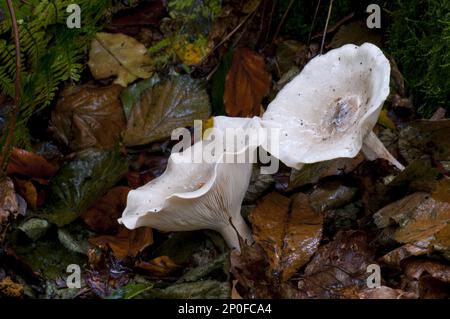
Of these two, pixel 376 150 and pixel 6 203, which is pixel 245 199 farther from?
pixel 6 203

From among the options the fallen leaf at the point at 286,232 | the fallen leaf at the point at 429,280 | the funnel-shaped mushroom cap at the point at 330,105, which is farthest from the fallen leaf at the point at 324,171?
the fallen leaf at the point at 429,280

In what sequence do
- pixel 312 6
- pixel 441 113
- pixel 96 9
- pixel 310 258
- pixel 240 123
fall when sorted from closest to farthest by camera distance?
pixel 310 258
pixel 240 123
pixel 441 113
pixel 96 9
pixel 312 6

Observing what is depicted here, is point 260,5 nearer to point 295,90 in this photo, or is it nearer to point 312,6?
point 312,6

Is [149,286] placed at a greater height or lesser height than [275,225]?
lesser

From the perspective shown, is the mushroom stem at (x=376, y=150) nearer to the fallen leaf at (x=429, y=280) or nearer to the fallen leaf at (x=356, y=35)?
the fallen leaf at (x=429, y=280)

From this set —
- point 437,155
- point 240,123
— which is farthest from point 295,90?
point 437,155

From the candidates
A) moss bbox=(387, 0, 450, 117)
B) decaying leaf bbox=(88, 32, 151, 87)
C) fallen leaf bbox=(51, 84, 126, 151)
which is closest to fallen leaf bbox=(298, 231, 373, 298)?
moss bbox=(387, 0, 450, 117)
